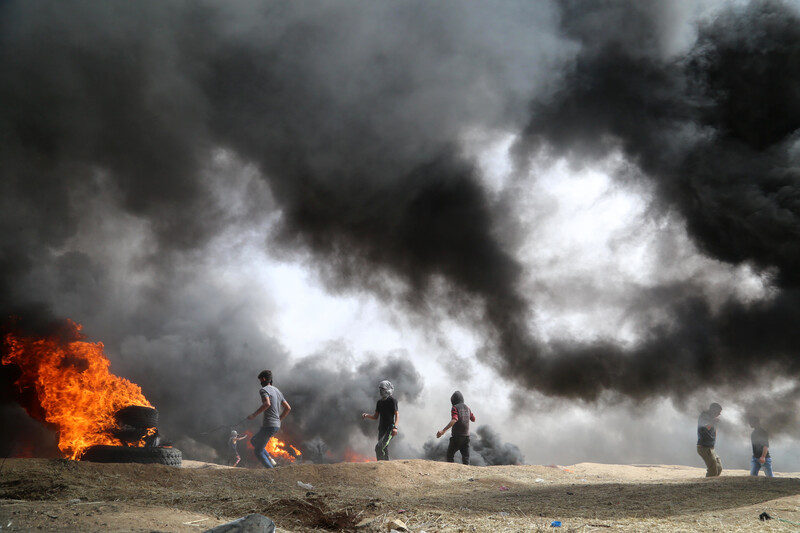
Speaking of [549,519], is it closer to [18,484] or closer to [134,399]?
[18,484]

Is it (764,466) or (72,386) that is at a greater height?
(72,386)

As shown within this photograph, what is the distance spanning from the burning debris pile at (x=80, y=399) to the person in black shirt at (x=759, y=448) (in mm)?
13613

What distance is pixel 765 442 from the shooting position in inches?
436

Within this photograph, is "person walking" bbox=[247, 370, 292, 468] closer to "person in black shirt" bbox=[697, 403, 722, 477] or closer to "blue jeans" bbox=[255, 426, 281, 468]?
"blue jeans" bbox=[255, 426, 281, 468]

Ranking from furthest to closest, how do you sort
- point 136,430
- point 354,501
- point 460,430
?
point 460,430 → point 136,430 → point 354,501

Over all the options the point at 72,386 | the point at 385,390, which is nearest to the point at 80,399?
the point at 72,386

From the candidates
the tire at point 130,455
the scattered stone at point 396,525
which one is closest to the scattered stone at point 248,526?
the scattered stone at point 396,525

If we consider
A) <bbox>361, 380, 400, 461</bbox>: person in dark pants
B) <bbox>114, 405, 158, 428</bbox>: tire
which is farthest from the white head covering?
<bbox>114, 405, 158, 428</bbox>: tire

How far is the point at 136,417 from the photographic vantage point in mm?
11727

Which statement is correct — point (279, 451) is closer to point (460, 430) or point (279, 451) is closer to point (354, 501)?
point (460, 430)

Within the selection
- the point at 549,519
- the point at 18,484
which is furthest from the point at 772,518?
the point at 18,484

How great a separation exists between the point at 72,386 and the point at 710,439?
16616 mm

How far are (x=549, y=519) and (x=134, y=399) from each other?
42.6 ft

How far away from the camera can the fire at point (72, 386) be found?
38.3 ft
